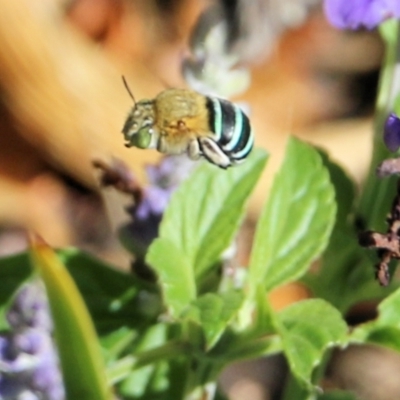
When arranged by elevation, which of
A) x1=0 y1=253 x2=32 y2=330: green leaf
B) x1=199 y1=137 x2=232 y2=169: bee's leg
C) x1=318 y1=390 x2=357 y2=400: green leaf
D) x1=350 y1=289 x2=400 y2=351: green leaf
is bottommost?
x1=318 y1=390 x2=357 y2=400: green leaf

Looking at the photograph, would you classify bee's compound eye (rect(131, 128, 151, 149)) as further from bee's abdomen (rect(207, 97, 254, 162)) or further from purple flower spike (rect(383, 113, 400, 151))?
purple flower spike (rect(383, 113, 400, 151))

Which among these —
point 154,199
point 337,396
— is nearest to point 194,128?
point 154,199

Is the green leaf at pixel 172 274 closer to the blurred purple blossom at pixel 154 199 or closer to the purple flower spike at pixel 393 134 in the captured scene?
the blurred purple blossom at pixel 154 199

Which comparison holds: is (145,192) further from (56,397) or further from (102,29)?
(102,29)

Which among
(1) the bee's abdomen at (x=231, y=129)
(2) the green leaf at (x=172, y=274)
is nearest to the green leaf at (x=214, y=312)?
(2) the green leaf at (x=172, y=274)

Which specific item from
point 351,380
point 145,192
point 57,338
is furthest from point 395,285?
point 351,380

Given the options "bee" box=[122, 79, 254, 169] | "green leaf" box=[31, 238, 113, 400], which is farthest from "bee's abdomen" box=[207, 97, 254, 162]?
"green leaf" box=[31, 238, 113, 400]
